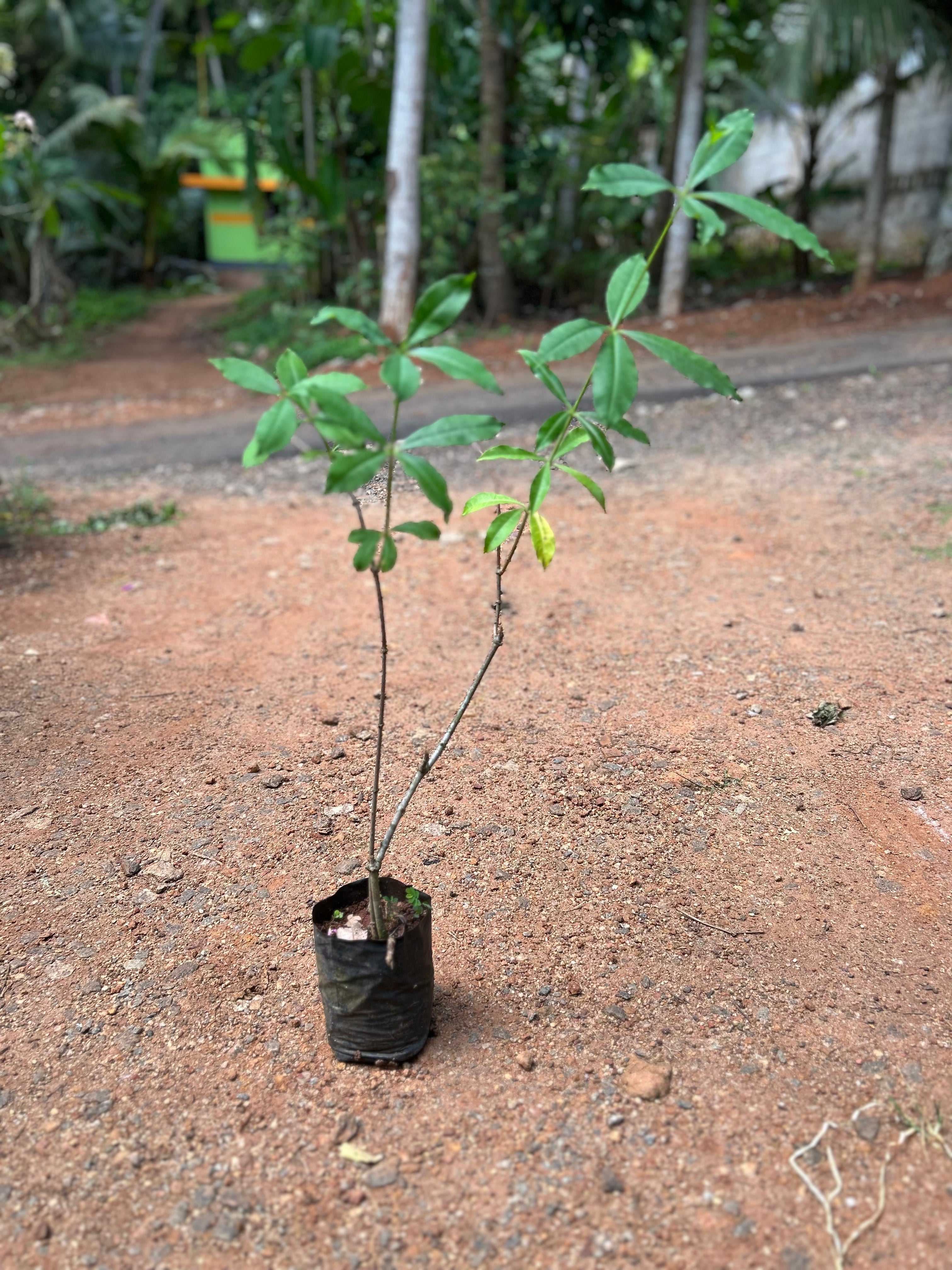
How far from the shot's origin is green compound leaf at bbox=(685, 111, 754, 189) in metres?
1.42

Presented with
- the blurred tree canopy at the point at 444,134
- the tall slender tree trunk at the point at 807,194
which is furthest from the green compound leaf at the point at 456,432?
the tall slender tree trunk at the point at 807,194

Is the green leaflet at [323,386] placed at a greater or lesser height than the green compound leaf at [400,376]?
lesser

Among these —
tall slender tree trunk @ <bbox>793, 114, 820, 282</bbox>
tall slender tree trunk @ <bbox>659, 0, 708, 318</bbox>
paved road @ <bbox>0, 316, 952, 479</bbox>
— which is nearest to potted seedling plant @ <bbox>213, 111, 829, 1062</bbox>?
paved road @ <bbox>0, 316, 952, 479</bbox>

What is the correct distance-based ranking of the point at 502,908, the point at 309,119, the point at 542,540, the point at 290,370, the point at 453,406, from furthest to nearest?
the point at 309,119 → the point at 453,406 → the point at 502,908 → the point at 542,540 → the point at 290,370

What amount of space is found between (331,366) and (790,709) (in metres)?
6.22

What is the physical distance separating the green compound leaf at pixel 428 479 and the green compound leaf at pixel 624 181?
1.61 ft

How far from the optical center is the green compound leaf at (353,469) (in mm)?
1394

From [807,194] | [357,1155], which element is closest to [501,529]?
[357,1155]

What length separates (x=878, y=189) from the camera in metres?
9.01

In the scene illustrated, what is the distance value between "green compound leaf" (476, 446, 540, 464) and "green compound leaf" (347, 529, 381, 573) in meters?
0.30

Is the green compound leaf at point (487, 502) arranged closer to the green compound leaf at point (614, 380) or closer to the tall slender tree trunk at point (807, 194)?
the green compound leaf at point (614, 380)

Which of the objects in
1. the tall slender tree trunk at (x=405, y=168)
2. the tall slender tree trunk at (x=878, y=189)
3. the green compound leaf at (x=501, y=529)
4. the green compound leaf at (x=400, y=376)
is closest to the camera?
the green compound leaf at (x=400, y=376)

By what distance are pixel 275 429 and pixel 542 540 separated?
19.9 inches

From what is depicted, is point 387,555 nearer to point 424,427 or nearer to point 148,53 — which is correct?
point 424,427
